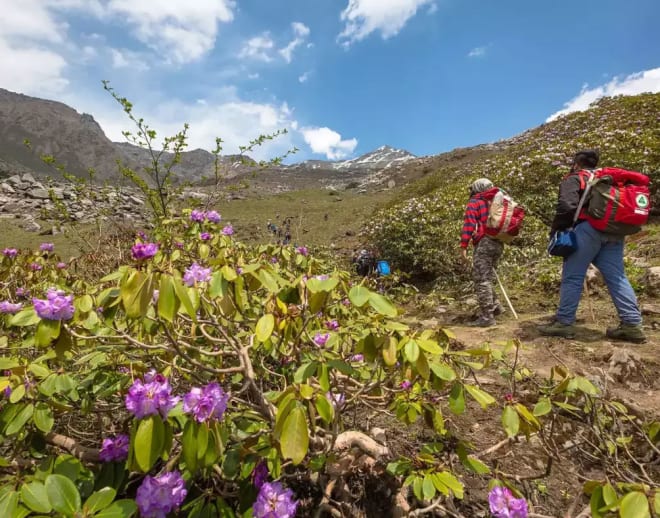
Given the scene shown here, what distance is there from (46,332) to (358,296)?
2.92 ft

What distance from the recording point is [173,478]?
97 centimetres

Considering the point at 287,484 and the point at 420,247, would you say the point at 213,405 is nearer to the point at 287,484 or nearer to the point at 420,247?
the point at 287,484

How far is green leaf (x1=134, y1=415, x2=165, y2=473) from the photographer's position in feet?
2.55

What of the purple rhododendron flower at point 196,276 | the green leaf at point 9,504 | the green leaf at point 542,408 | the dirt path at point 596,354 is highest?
the purple rhododendron flower at point 196,276

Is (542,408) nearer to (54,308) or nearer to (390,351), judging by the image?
(390,351)

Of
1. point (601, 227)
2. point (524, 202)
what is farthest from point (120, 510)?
point (524, 202)

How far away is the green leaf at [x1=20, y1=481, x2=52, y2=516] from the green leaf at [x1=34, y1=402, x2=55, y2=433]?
27 cm

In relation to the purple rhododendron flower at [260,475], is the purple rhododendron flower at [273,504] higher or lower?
higher

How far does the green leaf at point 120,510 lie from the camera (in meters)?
0.78

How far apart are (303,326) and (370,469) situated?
0.78 metres

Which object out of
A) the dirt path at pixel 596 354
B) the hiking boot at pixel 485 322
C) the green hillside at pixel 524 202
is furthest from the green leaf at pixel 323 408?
the green hillside at pixel 524 202

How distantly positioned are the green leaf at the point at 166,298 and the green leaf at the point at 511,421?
0.95 meters

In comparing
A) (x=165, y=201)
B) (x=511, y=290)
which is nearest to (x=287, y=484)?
(x=165, y=201)

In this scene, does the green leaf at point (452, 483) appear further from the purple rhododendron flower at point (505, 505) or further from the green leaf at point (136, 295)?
the green leaf at point (136, 295)
